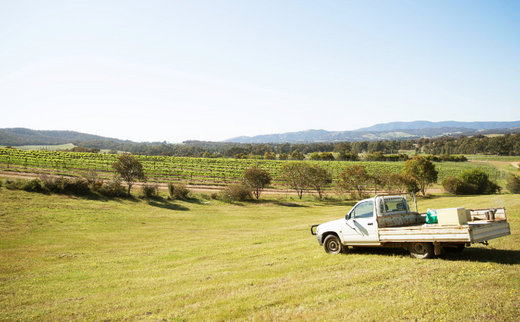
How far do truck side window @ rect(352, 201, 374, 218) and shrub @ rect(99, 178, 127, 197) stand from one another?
29.9m

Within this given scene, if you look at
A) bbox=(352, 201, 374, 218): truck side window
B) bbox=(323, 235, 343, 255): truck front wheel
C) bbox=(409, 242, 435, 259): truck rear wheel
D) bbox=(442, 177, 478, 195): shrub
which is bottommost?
bbox=(442, 177, 478, 195): shrub

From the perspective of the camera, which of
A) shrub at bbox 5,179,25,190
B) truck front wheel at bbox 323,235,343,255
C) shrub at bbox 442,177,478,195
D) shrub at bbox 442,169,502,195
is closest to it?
truck front wheel at bbox 323,235,343,255

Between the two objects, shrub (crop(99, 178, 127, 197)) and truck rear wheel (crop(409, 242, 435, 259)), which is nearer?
truck rear wheel (crop(409, 242, 435, 259))

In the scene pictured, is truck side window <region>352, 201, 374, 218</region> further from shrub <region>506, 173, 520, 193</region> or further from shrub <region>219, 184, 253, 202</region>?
shrub <region>506, 173, 520, 193</region>

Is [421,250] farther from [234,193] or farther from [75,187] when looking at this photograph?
[75,187]

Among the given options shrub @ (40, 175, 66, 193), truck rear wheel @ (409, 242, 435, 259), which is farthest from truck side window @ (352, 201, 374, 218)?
shrub @ (40, 175, 66, 193)

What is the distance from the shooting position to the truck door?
9391mm

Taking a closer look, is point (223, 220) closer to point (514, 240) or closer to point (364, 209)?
point (364, 209)

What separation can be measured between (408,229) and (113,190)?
104 feet

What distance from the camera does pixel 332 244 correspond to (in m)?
10.6

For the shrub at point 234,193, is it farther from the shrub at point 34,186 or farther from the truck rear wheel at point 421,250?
the truck rear wheel at point 421,250

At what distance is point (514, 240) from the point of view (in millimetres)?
9867

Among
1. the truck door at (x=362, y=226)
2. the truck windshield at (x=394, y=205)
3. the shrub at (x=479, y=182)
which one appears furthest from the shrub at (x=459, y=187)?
the truck door at (x=362, y=226)

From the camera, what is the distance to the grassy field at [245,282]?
228 inches
